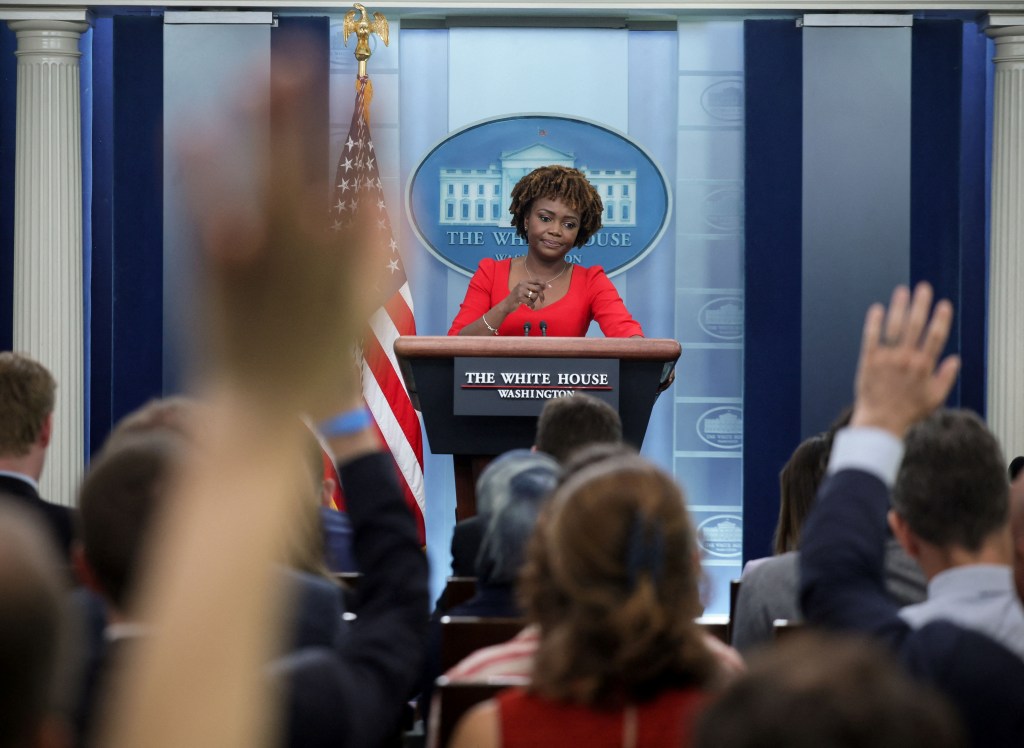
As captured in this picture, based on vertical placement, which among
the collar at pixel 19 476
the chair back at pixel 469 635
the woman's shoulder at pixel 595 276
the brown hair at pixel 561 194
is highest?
the brown hair at pixel 561 194

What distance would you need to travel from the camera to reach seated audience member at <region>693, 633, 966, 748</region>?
75 cm

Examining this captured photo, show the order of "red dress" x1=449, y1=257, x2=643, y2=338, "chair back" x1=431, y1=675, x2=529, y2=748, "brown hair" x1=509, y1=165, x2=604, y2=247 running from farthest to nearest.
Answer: "brown hair" x1=509, y1=165, x2=604, y2=247
"red dress" x1=449, y1=257, x2=643, y2=338
"chair back" x1=431, y1=675, x2=529, y2=748

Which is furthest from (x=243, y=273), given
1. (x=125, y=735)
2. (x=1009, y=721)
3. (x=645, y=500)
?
(x=1009, y=721)

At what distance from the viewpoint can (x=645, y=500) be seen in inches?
56.1

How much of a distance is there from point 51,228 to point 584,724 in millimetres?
6012

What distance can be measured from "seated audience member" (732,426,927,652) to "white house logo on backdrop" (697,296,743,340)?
4025mm

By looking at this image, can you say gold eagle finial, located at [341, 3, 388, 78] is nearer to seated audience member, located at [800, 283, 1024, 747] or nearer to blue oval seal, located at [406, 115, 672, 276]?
blue oval seal, located at [406, 115, 672, 276]

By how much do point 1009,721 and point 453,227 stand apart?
580 centimetres

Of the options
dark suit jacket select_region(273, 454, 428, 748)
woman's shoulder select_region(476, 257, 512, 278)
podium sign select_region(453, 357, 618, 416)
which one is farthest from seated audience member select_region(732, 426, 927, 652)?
woman's shoulder select_region(476, 257, 512, 278)

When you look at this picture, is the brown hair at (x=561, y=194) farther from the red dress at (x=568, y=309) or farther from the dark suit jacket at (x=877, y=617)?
the dark suit jacket at (x=877, y=617)

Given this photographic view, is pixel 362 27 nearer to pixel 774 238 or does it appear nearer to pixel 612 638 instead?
pixel 774 238

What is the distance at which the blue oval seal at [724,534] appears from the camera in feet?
23.1

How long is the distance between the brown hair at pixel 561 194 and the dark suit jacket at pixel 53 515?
9.12ft

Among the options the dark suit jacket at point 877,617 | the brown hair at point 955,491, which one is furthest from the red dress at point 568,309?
the dark suit jacket at point 877,617
